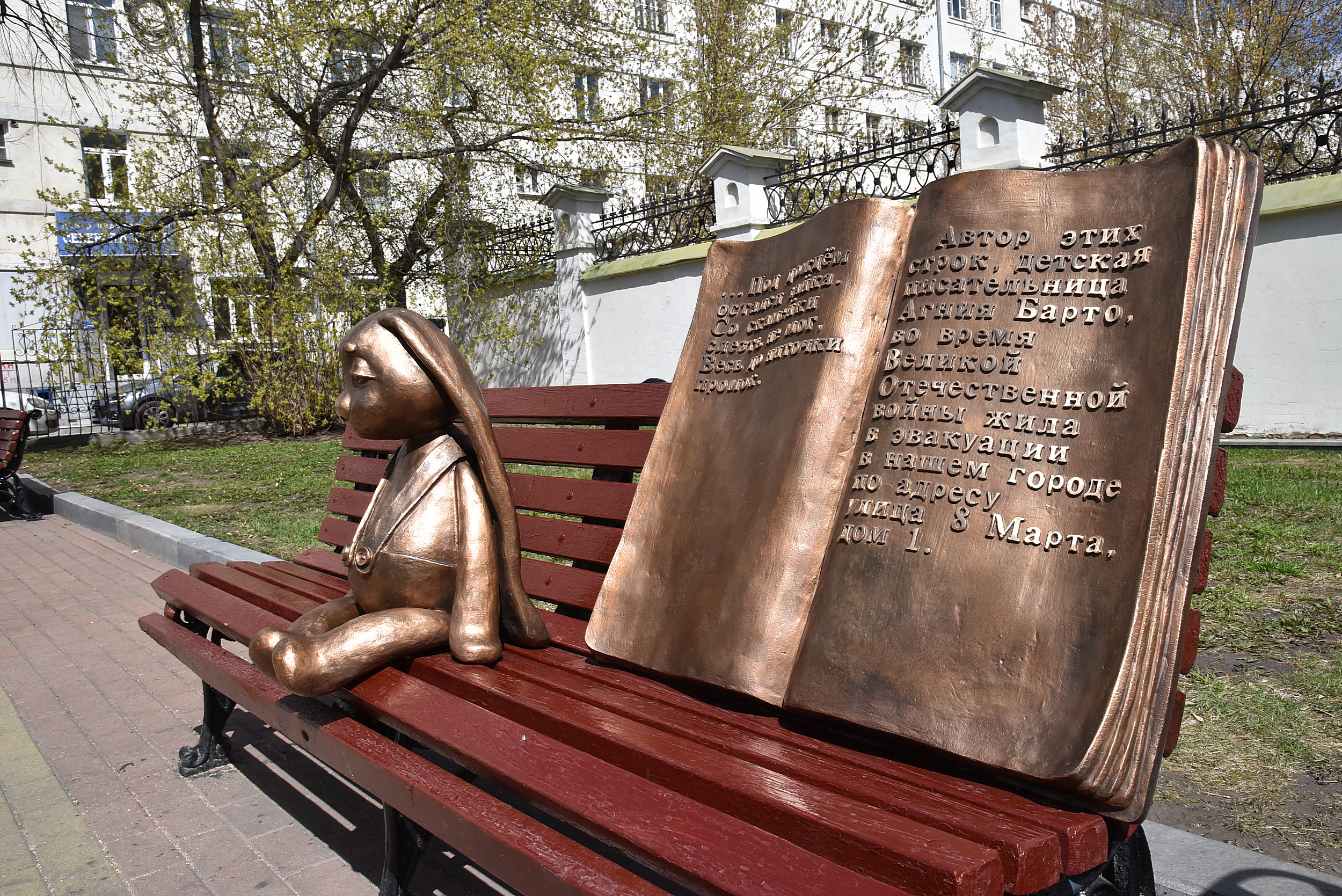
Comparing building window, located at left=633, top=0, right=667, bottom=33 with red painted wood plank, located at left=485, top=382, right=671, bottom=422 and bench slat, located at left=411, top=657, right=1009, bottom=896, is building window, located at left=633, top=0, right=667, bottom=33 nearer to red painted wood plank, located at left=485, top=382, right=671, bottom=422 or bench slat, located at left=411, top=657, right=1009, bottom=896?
red painted wood plank, located at left=485, top=382, right=671, bottom=422

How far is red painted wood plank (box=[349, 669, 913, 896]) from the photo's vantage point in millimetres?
1277

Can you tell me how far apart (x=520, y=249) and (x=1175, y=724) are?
14.0m

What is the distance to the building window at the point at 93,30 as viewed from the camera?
909 cm

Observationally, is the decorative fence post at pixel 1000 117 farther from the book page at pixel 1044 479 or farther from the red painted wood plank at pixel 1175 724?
the red painted wood plank at pixel 1175 724

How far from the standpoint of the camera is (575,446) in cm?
311

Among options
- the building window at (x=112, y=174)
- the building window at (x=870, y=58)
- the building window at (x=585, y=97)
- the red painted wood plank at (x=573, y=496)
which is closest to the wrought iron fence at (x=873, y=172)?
the building window at (x=585, y=97)

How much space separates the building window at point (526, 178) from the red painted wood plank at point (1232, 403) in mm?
14405

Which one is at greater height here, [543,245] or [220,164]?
[220,164]

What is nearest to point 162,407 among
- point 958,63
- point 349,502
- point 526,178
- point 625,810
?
point 526,178

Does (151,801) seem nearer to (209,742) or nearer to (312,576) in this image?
(209,742)

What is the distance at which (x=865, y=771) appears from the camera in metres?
1.62

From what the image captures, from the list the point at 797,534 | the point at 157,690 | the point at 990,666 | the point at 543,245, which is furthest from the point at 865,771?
the point at 543,245

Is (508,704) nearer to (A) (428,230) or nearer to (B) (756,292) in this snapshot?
(B) (756,292)

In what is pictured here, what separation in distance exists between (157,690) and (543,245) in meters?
11.1
